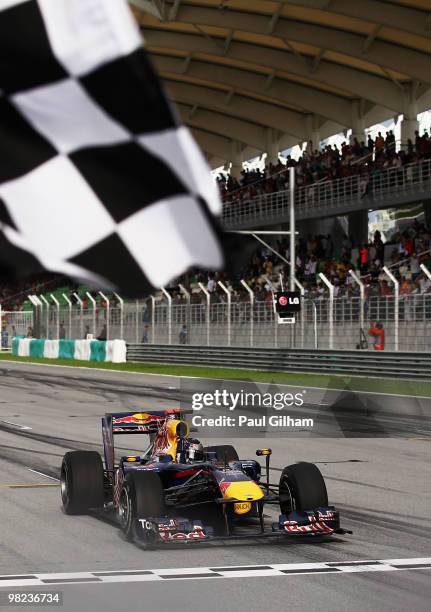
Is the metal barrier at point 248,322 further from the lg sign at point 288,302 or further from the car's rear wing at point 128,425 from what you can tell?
the car's rear wing at point 128,425

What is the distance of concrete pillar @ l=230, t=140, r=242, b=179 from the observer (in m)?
59.3

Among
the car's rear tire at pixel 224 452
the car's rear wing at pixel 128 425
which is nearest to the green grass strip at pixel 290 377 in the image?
the car's rear tire at pixel 224 452

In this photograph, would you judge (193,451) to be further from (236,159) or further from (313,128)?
(236,159)

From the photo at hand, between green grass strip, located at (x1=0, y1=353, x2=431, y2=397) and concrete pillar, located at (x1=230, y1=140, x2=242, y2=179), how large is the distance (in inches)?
757

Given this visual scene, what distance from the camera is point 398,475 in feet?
40.6

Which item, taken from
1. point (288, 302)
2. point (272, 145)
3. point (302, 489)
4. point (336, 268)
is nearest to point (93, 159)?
point (302, 489)

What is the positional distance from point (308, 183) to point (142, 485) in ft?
120

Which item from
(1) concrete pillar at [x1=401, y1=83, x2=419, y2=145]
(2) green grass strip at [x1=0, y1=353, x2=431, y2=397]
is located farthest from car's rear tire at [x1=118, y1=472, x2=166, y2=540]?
(1) concrete pillar at [x1=401, y1=83, x2=419, y2=145]

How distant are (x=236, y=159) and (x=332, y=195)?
724 inches

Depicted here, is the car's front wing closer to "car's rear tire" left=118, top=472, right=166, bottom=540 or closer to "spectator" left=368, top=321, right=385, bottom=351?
"car's rear tire" left=118, top=472, right=166, bottom=540

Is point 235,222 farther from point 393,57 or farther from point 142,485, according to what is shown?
point 142,485

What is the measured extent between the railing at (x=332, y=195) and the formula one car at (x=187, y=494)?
27882 millimetres

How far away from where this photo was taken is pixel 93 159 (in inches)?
92.5

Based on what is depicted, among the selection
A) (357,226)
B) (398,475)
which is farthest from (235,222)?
(398,475)
